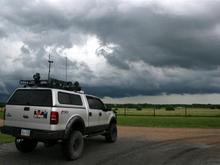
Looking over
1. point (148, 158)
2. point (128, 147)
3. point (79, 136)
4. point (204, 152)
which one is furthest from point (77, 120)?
point (204, 152)

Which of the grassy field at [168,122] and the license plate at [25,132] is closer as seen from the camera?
the license plate at [25,132]

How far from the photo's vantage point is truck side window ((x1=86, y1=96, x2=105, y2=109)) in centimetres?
1132

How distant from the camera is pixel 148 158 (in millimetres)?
10000

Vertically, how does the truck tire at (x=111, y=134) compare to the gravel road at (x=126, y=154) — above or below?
above

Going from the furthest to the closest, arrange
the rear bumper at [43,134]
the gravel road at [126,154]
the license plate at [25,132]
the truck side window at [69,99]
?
1. the truck side window at [69,99]
2. the gravel road at [126,154]
3. the license plate at [25,132]
4. the rear bumper at [43,134]

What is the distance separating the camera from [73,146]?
31.9ft

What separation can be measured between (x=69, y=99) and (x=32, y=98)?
107 cm

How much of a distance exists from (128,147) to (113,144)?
3.16 feet

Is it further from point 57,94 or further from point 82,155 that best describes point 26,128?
point 82,155

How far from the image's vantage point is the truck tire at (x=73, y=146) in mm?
9453

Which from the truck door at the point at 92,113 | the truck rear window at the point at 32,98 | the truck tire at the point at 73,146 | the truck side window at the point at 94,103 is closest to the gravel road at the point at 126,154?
the truck tire at the point at 73,146

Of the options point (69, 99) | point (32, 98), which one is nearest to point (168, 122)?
point (69, 99)

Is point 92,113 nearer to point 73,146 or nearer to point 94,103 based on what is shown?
point 94,103

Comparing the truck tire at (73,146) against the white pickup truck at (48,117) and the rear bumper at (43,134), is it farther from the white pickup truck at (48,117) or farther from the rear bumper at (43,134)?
the rear bumper at (43,134)
